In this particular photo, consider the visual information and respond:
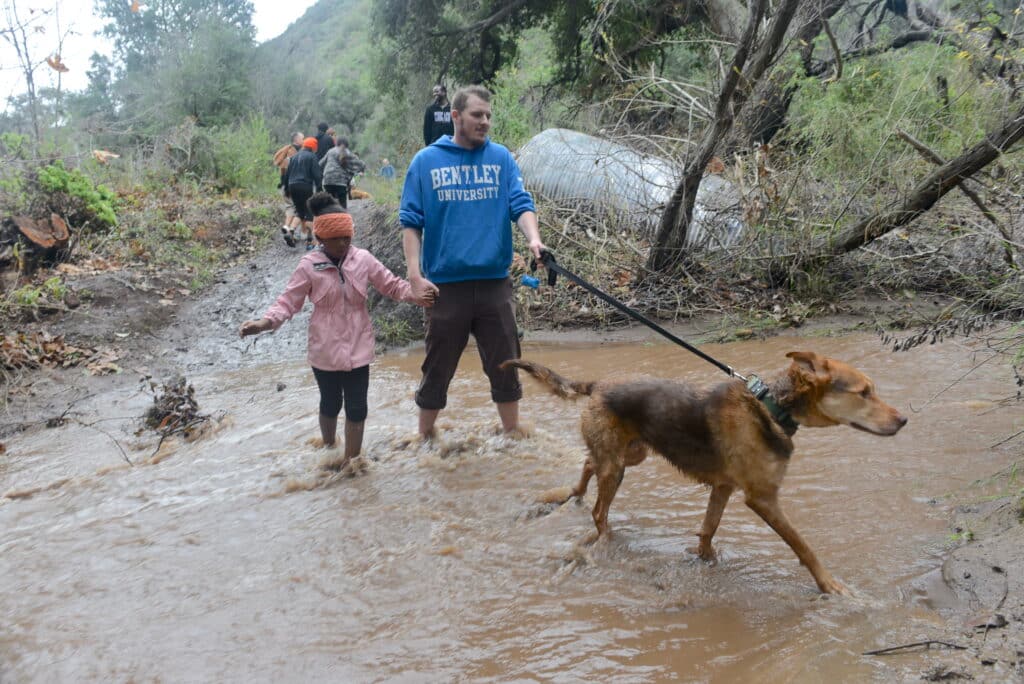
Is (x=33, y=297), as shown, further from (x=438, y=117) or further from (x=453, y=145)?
(x=453, y=145)

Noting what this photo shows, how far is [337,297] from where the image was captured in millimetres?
5105

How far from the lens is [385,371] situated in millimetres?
8500

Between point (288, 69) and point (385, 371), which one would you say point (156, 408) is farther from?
point (288, 69)

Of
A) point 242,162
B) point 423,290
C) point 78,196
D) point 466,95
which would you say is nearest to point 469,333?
point 423,290

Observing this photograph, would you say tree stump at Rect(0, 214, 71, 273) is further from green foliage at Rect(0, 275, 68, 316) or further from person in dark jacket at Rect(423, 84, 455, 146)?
person in dark jacket at Rect(423, 84, 455, 146)

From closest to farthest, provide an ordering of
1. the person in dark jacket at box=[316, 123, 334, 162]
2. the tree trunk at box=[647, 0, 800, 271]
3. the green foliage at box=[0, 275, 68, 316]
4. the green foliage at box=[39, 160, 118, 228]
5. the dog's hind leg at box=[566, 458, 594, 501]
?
the dog's hind leg at box=[566, 458, 594, 501] < the tree trunk at box=[647, 0, 800, 271] < the green foliage at box=[0, 275, 68, 316] < the green foliage at box=[39, 160, 118, 228] < the person in dark jacket at box=[316, 123, 334, 162]

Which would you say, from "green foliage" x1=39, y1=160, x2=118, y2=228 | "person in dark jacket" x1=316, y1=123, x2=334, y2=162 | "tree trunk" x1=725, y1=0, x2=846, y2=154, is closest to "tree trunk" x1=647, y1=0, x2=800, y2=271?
"tree trunk" x1=725, y1=0, x2=846, y2=154

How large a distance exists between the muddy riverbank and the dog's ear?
1.00m

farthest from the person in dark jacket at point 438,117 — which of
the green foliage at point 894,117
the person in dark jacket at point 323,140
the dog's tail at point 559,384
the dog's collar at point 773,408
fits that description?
the dog's collar at point 773,408

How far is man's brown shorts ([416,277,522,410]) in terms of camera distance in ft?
16.7

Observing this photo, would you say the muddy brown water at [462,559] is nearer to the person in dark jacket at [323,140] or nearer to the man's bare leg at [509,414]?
the man's bare leg at [509,414]

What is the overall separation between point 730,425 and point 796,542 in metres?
0.61

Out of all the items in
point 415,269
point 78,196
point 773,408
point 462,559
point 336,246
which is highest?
point 78,196

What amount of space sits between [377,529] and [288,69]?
177 feet
